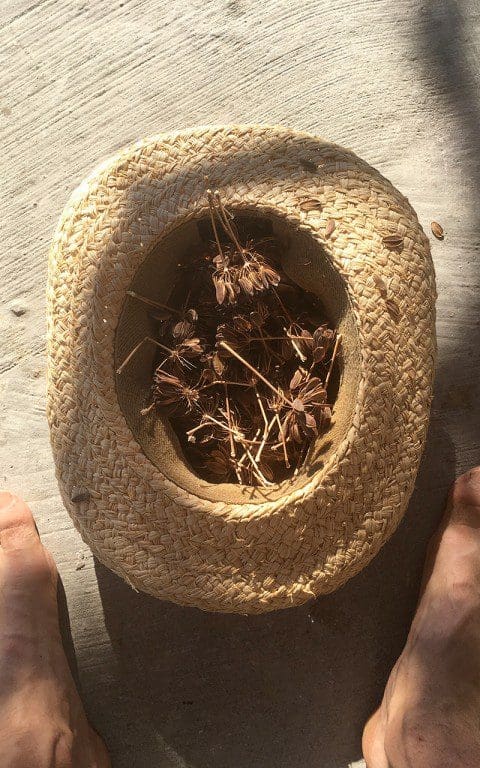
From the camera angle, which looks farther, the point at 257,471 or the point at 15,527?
the point at 15,527

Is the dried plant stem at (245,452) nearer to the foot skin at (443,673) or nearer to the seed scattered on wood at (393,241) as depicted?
the seed scattered on wood at (393,241)

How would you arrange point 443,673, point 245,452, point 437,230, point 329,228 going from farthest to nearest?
1. point 437,230
2. point 443,673
3. point 245,452
4. point 329,228

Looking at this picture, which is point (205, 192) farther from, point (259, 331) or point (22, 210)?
point (22, 210)

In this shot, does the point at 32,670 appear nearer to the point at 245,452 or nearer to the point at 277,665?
the point at 277,665

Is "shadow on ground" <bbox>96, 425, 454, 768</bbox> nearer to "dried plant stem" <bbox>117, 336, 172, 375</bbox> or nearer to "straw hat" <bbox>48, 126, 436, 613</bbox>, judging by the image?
"straw hat" <bbox>48, 126, 436, 613</bbox>

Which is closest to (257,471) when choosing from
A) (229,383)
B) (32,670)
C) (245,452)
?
(245,452)

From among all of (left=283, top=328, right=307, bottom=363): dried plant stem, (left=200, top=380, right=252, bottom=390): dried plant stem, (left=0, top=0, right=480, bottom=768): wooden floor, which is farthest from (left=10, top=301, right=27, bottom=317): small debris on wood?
(left=283, top=328, right=307, bottom=363): dried plant stem

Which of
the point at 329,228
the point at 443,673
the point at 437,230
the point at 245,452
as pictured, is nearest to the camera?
the point at 329,228
